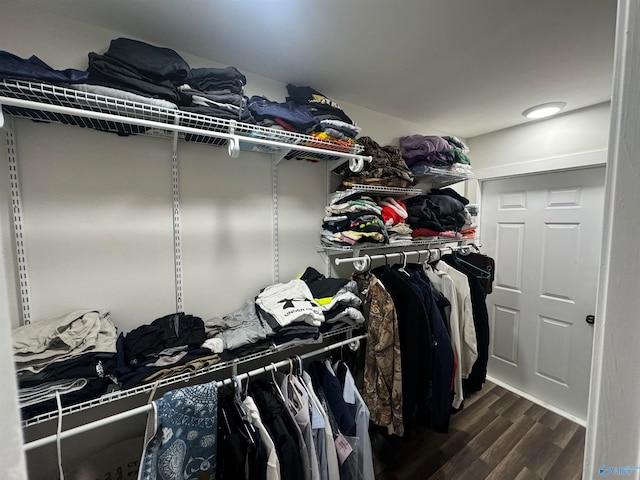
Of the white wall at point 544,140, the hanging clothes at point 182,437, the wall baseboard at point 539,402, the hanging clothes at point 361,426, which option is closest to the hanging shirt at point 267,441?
the hanging clothes at point 182,437

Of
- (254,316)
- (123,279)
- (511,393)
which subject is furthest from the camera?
(511,393)

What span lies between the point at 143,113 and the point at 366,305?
1.38 metres

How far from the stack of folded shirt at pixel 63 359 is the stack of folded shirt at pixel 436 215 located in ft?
5.74

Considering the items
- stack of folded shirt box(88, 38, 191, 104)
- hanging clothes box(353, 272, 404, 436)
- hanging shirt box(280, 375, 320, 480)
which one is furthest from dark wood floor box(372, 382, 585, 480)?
stack of folded shirt box(88, 38, 191, 104)

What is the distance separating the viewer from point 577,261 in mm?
1997

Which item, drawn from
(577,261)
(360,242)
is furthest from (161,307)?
(577,261)

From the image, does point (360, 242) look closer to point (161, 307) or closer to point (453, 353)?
point (453, 353)

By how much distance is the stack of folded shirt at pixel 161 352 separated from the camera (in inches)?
35.7

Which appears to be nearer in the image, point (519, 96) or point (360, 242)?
point (360, 242)

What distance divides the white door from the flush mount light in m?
0.49

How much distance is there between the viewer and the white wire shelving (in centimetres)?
79

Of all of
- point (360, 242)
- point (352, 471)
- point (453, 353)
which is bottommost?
point (352, 471)

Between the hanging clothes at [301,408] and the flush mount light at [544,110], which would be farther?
the flush mount light at [544,110]

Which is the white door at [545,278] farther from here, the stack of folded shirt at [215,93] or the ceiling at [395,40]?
the stack of folded shirt at [215,93]
